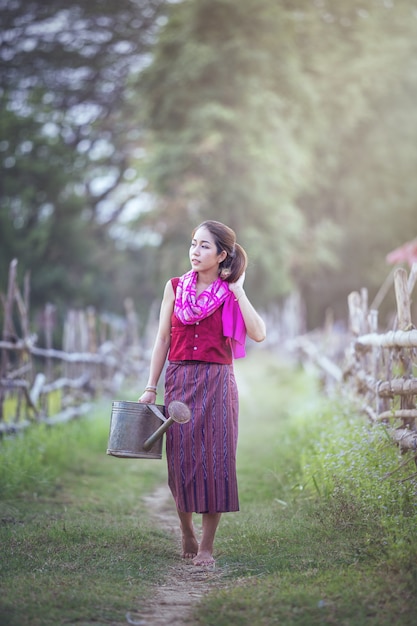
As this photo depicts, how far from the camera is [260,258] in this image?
2119cm

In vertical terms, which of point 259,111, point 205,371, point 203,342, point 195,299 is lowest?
point 205,371

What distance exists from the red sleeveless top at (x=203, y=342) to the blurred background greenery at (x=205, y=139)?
1182 centimetres

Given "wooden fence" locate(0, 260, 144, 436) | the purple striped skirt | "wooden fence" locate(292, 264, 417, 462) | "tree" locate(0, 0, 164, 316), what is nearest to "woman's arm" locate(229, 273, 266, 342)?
the purple striped skirt

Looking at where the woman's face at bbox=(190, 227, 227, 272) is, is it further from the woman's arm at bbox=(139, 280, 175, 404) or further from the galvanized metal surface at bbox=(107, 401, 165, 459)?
the galvanized metal surface at bbox=(107, 401, 165, 459)

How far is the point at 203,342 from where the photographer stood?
4375mm

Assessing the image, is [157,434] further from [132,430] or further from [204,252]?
[204,252]

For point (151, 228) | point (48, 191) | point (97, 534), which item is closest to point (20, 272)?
point (48, 191)

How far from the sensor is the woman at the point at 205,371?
4.30m

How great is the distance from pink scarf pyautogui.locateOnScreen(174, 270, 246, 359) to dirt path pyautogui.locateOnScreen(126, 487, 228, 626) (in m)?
1.11

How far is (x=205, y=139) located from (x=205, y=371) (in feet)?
54.6

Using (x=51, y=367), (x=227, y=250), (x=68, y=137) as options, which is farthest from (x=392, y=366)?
(x=68, y=137)

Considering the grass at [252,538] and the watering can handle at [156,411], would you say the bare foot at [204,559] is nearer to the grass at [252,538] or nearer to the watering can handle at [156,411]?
the grass at [252,538]

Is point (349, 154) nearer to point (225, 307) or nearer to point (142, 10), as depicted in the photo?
point (142, 10)

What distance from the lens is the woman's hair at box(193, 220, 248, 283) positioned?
446 cm
